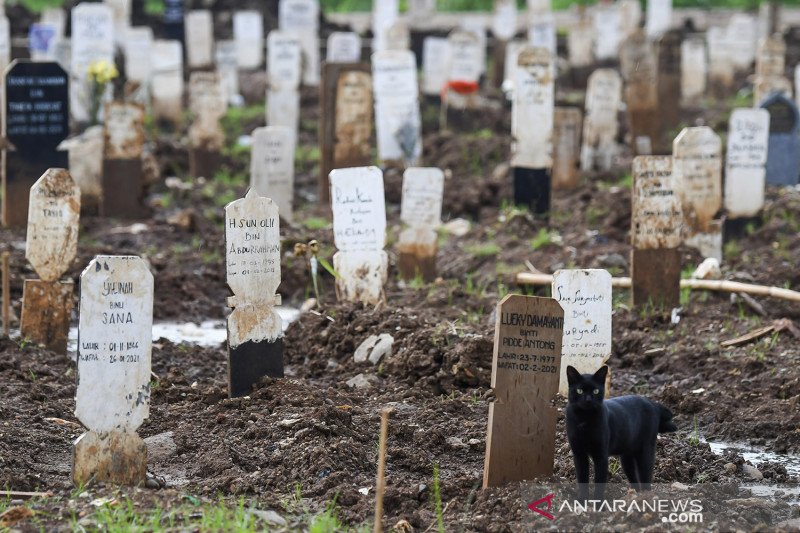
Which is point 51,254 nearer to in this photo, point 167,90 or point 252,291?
point 252,291

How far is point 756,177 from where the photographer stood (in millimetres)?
12258

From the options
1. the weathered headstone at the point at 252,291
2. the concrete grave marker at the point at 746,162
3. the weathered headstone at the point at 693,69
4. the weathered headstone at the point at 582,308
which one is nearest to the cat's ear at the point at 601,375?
the weathered headstone at the point at 582,308

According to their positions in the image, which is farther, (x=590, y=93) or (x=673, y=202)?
(x=590, y=93)

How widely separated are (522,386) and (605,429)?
57 cm

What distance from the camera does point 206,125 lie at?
15.6 metres

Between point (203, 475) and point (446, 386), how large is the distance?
6.28 feet

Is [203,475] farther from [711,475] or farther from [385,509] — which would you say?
[711,475]

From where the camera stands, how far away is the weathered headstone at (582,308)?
762 cm

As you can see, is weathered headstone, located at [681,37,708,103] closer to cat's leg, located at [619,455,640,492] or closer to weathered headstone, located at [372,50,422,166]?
weathered headstone, located at [372,50,422,166]

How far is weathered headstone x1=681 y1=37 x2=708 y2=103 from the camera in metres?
21.4

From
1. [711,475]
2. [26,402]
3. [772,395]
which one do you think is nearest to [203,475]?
[26,402]

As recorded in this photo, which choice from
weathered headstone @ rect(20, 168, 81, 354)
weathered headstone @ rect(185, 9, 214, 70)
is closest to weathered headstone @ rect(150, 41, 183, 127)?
weathered headstone @ rect(185, 9, 214, 70)

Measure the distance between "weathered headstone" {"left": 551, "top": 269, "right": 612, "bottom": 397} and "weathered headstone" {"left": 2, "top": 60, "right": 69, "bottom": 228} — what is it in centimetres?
605

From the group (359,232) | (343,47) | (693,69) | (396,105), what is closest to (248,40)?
(343,47)
